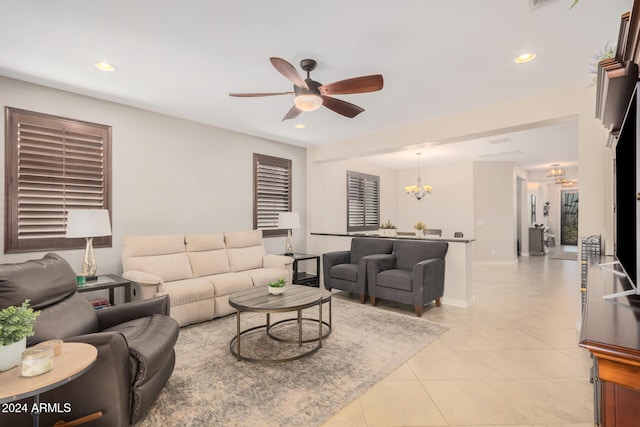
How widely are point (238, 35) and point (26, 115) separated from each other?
2607mm

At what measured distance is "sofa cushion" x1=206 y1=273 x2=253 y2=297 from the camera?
393 centimetres

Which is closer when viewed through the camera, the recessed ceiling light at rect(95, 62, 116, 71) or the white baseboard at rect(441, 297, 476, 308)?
the recessed ceiling light at rect(95, 62, 116, 71)

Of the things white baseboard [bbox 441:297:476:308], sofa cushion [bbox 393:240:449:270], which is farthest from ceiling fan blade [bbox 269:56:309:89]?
white baseboard [bbox 441:297:476:308]

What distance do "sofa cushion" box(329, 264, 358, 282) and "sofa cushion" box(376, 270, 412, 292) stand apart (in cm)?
43

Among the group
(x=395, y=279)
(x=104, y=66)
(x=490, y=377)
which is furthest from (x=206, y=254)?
(x=490, y=377)

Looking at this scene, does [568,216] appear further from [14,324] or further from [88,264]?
[14,324]

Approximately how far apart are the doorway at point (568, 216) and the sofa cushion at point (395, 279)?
1144 cm

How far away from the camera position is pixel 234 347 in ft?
10.1

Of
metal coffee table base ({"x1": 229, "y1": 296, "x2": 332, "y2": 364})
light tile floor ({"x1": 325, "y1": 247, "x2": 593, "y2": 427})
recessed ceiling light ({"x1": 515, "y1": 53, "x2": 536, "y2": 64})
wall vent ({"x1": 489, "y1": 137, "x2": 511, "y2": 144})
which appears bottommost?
light tile floor ({"x1": 325, "y1": 247, "x2": 593, "y2": 427})

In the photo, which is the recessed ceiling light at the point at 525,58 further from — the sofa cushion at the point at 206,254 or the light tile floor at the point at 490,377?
the sofa cushion at the point at 206,254

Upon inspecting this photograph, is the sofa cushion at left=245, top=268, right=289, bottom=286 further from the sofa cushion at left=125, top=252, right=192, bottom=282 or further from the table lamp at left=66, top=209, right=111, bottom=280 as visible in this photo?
the table lamp at left=66, top=209, right=111, bottom=280

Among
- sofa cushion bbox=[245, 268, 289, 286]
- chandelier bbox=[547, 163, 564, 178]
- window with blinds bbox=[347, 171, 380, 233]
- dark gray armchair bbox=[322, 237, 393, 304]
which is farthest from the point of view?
chandelier bbox=[547, 163, 564, 178]

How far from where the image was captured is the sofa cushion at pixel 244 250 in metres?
4.71

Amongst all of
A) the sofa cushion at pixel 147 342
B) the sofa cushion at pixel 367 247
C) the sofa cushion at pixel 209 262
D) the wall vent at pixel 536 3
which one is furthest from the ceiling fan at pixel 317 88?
the sofa cushion at pixel 367 247
